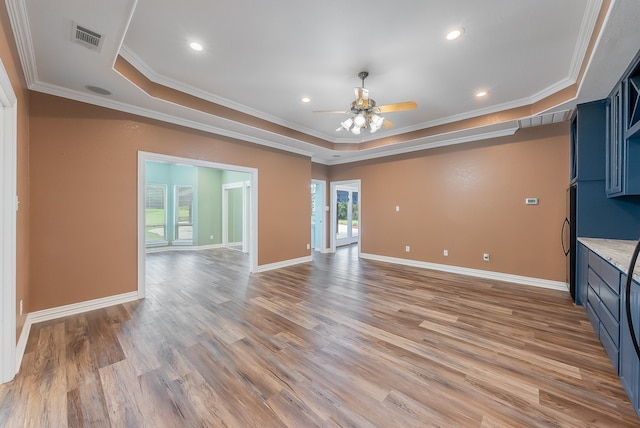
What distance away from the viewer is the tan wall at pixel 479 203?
166 inches

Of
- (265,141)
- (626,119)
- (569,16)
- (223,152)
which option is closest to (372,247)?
(265,141)

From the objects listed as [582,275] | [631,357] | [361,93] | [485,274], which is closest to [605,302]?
[631,357]

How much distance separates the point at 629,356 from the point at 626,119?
2304 millimetres

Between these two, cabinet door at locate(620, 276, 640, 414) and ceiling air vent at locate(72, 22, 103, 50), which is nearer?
cabinet door at locate(620, 276, 640, 414)

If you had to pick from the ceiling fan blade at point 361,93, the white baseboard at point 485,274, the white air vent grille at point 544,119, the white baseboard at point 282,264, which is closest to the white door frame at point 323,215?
the white baseboard at point 282,264

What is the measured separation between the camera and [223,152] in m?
4.65

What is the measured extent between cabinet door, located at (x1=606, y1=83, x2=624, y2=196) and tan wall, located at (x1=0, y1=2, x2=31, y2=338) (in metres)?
5.47

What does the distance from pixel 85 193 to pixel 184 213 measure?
5033mm

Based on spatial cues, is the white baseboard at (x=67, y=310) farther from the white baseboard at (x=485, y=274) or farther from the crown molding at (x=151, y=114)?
the white baseboard at (x=485, y=274)

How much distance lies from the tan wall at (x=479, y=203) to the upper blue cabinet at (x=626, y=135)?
1394 mm

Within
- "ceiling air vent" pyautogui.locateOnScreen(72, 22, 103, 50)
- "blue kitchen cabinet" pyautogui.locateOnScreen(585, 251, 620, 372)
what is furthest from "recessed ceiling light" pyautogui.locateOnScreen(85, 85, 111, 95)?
"blue kitchen cabinet" pyautogui.locateOnScreen(585, 251, 620, 372)

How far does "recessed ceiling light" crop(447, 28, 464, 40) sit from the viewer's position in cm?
242

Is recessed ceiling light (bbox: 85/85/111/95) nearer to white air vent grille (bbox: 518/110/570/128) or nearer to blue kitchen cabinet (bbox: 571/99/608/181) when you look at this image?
white air vent grille (bbox: 518/110/570/128)

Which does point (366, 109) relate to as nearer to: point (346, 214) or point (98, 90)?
point (98, 90)
